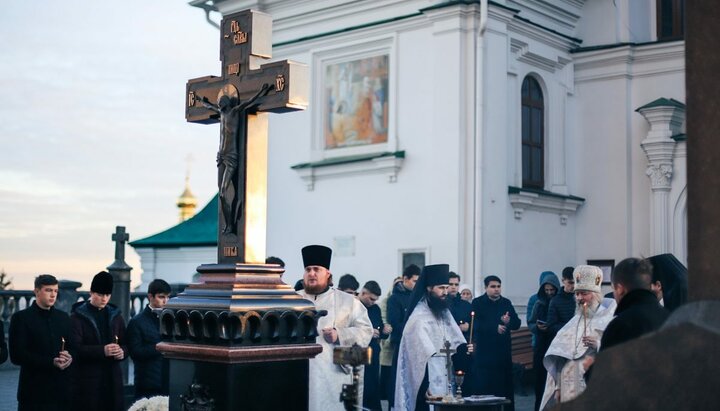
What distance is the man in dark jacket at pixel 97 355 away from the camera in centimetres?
908

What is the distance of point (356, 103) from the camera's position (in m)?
20.9

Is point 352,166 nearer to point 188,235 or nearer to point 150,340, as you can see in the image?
point 188,235

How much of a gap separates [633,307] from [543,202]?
1528 cm

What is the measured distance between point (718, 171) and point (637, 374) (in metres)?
0.65

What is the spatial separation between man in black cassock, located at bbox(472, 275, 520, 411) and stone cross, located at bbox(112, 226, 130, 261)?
5199mm

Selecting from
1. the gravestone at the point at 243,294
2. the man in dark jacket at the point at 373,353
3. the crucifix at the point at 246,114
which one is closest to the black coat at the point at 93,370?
the gravestone at the point at 243,294

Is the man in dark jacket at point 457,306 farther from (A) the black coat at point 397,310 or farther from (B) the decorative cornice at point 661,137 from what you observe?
(B) the decorative cornice at point 661,137

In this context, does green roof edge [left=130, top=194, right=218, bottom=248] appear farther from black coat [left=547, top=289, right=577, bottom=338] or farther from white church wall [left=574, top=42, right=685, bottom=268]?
black coat [left=547, top=289, right=577, bottom=338]

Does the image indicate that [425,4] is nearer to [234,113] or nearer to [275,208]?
[275,208]

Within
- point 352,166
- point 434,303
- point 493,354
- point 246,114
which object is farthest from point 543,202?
point 246,114

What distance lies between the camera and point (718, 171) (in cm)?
317

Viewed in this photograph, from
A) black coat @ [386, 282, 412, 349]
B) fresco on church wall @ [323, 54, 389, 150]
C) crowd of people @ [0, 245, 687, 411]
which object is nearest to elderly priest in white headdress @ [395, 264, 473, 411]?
crowd of people @ [0, 245, 687, 411]

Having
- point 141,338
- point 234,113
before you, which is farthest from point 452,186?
point 234,113

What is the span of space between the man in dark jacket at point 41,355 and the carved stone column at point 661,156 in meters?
14.5
